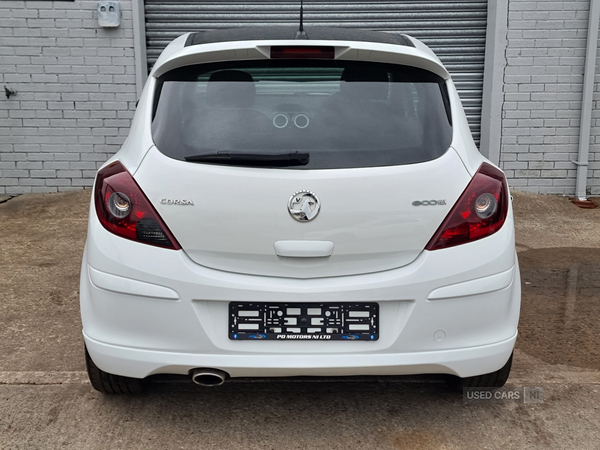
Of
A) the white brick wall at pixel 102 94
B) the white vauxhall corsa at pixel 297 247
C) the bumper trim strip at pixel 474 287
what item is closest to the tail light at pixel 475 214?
the white vauxhall corsa at pixel 297 247

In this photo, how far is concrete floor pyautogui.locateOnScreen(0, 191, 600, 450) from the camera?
2.80 metres

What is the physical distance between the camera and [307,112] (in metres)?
2.71

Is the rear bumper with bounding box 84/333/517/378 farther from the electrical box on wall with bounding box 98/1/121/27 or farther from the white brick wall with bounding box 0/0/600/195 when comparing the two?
the electrical box on wall with bounding box 98/1/121/27

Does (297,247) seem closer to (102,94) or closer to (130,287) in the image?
(130,287)

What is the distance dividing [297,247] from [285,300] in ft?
0.64

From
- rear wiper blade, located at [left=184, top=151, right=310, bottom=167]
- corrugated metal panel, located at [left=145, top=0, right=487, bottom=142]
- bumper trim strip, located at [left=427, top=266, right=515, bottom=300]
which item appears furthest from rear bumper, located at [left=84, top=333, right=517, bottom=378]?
corrugated metal panel, located at [left=145, top=0, right=487, bottom=142]

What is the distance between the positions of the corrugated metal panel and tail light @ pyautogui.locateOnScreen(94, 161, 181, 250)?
5.80 meters

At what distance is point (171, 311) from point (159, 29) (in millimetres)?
6234

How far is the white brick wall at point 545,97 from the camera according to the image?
777cm

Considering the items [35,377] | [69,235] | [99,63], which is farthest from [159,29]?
[35,377]

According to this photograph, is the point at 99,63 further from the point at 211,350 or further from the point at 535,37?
the point at 211,350

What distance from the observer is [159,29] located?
809 centimetres

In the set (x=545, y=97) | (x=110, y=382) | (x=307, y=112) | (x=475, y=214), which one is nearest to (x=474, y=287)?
(x=475, y=214)

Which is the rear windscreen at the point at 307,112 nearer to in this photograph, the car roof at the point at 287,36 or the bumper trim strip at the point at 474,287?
the car roof at the point at 287,36
